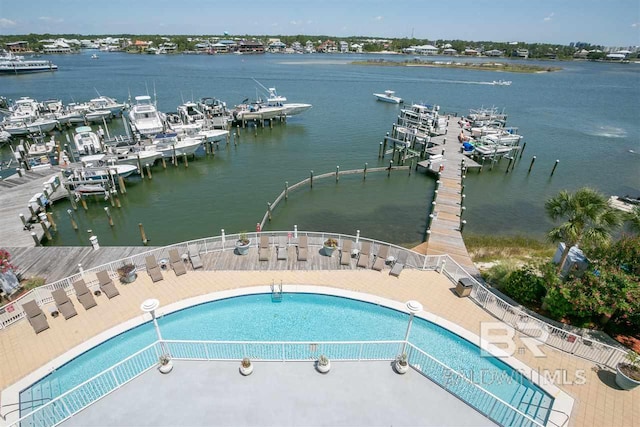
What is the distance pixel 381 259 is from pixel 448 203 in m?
12.2

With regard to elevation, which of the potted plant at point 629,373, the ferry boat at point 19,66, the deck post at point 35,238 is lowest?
the deck post at point 35,238

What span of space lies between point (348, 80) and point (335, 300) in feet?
317

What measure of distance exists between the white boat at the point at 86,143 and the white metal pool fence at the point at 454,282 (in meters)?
24.8

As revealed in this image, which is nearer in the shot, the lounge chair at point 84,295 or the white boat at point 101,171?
the lounge chair at point 84,295

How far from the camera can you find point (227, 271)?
15.7m

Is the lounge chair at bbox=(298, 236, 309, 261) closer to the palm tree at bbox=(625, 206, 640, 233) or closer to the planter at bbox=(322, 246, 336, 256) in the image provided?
the planter at bbox=(322, 246, 336, 256)

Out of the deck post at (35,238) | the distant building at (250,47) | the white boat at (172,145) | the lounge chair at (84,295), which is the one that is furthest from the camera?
the distant building at (250,47)

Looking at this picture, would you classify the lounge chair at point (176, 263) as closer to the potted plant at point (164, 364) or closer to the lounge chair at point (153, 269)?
the lounge chair at point (153, 269)

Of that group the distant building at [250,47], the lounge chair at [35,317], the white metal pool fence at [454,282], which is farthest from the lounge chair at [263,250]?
the distant building at [250,47]

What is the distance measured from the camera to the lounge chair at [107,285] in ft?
45.2

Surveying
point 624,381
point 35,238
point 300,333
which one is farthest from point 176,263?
point 624,381

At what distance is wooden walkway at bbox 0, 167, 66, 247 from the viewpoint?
20.0 m

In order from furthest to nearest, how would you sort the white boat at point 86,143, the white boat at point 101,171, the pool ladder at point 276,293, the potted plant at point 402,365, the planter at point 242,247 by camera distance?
the white boat at point 86,143 < the white boat at point 101,171 < the planter at point 242,247 < the pool ladder at point 276,293 < the potted plant at point 402,365

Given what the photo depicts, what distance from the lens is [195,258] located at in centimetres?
1588
